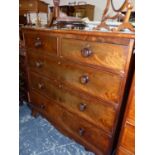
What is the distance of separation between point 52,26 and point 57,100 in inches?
25.2

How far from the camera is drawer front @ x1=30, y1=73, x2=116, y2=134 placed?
103 cm

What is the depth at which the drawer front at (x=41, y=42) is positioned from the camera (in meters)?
1.23

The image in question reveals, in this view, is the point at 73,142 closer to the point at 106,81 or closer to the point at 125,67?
the point at 106,81

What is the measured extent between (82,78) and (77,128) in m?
0.46

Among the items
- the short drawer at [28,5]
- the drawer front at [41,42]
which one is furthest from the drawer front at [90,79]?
the short drawer at [28,5]

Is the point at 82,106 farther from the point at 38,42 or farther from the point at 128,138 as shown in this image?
the point at 38,42

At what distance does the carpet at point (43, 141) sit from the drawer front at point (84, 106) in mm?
379

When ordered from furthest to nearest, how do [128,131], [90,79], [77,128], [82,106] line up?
[77,128] → [82,106] → [90,79] → [128,131]

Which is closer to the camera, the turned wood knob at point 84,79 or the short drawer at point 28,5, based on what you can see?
the turned wood knob at point 84,79

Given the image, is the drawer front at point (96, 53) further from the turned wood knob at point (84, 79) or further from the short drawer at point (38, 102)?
the short drawer at point (38, 102)

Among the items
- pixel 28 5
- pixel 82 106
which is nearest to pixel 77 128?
pixel 82 106

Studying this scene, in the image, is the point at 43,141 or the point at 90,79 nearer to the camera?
the point at 90,79

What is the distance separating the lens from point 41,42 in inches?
52.7

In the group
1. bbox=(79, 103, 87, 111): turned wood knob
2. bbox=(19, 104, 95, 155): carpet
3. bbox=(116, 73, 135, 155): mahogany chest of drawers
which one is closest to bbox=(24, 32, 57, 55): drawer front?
bbox=(79, 103, 87, 111): turned wood knob
